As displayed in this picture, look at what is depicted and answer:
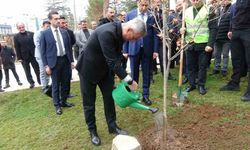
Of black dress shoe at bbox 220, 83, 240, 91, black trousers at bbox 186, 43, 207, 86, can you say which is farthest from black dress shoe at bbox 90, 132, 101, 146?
black dress shoe at bbox 220, 83, 240, 91

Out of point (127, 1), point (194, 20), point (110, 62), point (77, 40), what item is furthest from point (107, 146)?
point (127, 1)

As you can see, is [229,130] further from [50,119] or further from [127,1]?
[127,1]

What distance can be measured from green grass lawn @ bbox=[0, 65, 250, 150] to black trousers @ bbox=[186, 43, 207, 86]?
1.10ft

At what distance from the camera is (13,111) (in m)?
6.45

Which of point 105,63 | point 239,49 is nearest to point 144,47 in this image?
point 105,63

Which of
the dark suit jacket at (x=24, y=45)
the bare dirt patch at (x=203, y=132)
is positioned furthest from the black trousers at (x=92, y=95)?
the dark suit jacket at (x=24, y=45)

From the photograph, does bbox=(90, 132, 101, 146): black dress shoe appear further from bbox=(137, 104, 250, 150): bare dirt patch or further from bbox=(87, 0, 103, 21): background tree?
bbox=(87, 0, 103, 21): background tree

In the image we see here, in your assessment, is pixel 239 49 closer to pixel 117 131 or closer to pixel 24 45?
pixel 117 131

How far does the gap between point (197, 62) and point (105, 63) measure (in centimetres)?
286

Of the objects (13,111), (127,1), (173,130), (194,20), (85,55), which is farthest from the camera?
(127,1)

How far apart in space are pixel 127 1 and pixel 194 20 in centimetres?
2285

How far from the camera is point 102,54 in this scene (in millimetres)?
3986

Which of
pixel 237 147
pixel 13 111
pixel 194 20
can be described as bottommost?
pixel 13 111

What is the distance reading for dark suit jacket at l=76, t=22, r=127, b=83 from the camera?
12.1 feet
